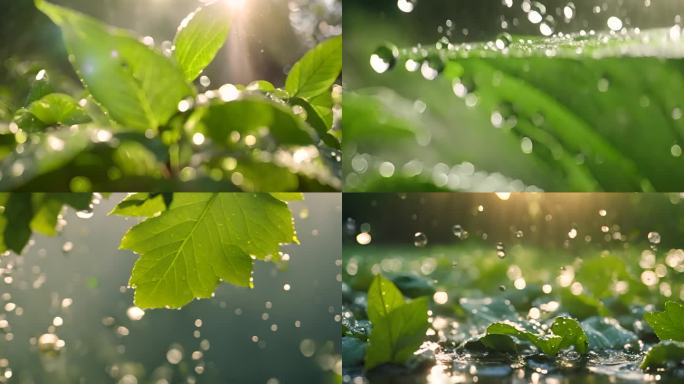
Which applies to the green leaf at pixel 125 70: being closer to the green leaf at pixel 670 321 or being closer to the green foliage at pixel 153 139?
the green foliage at pixel 153 139

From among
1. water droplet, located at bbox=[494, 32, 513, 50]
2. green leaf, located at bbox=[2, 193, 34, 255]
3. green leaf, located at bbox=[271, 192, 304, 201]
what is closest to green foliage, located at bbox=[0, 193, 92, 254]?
green leaf, located at bbox=[2, 193, 34, 255]

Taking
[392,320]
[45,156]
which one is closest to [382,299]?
[392,320]

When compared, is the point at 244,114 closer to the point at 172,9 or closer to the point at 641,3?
the point at 172,9

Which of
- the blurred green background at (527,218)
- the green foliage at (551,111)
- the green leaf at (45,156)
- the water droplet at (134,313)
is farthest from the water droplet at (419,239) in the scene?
the green leaf at (45,156)

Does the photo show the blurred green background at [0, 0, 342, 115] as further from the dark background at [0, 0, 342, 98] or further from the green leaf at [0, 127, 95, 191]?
the green leaf at [0, 127, 95, 191]

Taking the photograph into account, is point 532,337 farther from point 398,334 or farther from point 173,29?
point 173,29
